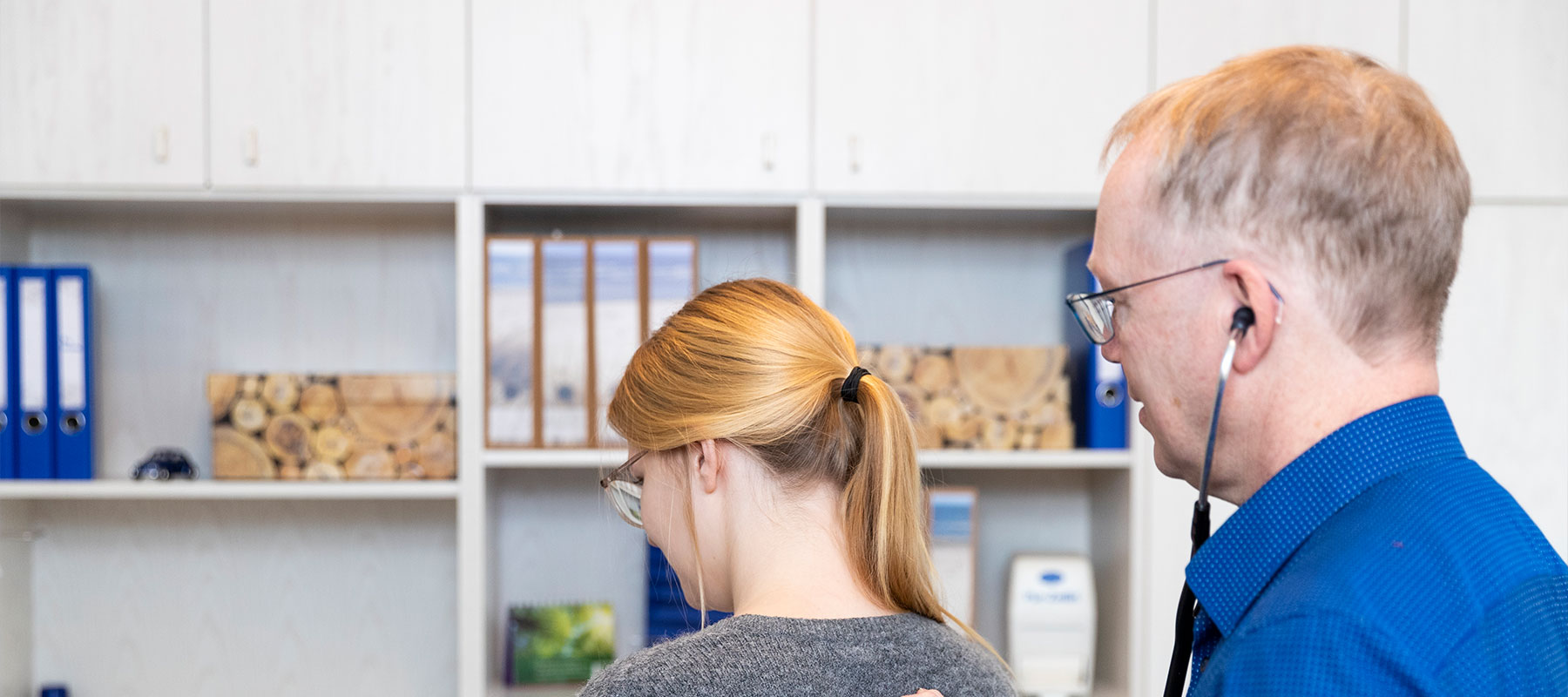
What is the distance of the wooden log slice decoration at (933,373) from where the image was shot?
1981mm

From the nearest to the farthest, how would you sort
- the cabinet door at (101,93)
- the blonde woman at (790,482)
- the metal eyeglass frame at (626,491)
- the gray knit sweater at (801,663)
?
1. the gray knit sweater at (801,663)
2. the blonde woman at (790,482)
3. the metal eyeglass frame at (626,491)
4. the cabinet door at (101,93)

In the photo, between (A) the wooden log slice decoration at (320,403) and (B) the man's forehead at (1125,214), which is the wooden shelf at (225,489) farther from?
(B) the man's forehead at (1125,214)

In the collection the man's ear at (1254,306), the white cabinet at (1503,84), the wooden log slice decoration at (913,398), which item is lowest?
the wooden log slice decoration at (913,398)

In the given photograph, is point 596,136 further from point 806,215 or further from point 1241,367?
point 1241,367

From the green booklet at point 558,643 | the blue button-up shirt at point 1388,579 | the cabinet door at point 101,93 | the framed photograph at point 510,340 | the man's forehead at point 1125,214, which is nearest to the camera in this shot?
the blue button-up shirt at point 1388,579

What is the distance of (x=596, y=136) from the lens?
1.84 metres

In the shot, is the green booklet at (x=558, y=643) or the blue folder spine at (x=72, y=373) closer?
the blue folder spine at (x=72, y=373)

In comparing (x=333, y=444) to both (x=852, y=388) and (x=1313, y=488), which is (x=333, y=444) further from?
(x=1313, y=488)

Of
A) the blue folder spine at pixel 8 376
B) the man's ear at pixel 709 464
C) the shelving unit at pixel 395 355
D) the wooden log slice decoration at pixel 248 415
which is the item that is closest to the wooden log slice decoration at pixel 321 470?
the wooden log slice decoration at pixel 248 415

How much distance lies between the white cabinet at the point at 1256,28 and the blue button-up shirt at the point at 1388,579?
1.41 metres

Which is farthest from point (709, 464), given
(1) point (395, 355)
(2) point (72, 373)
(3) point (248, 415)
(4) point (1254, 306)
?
(2) point (72, 373)

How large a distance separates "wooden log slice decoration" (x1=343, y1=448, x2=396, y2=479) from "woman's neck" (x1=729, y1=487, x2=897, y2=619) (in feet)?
3.71

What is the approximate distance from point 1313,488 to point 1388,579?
80 mm

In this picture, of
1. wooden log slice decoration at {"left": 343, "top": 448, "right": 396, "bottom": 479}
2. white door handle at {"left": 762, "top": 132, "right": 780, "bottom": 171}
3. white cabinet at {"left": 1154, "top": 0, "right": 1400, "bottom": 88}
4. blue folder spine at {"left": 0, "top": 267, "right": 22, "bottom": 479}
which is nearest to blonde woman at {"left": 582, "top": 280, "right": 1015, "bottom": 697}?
white door handle at {"left": 762, "top": 132, "right": 780, "bottom": 171}
